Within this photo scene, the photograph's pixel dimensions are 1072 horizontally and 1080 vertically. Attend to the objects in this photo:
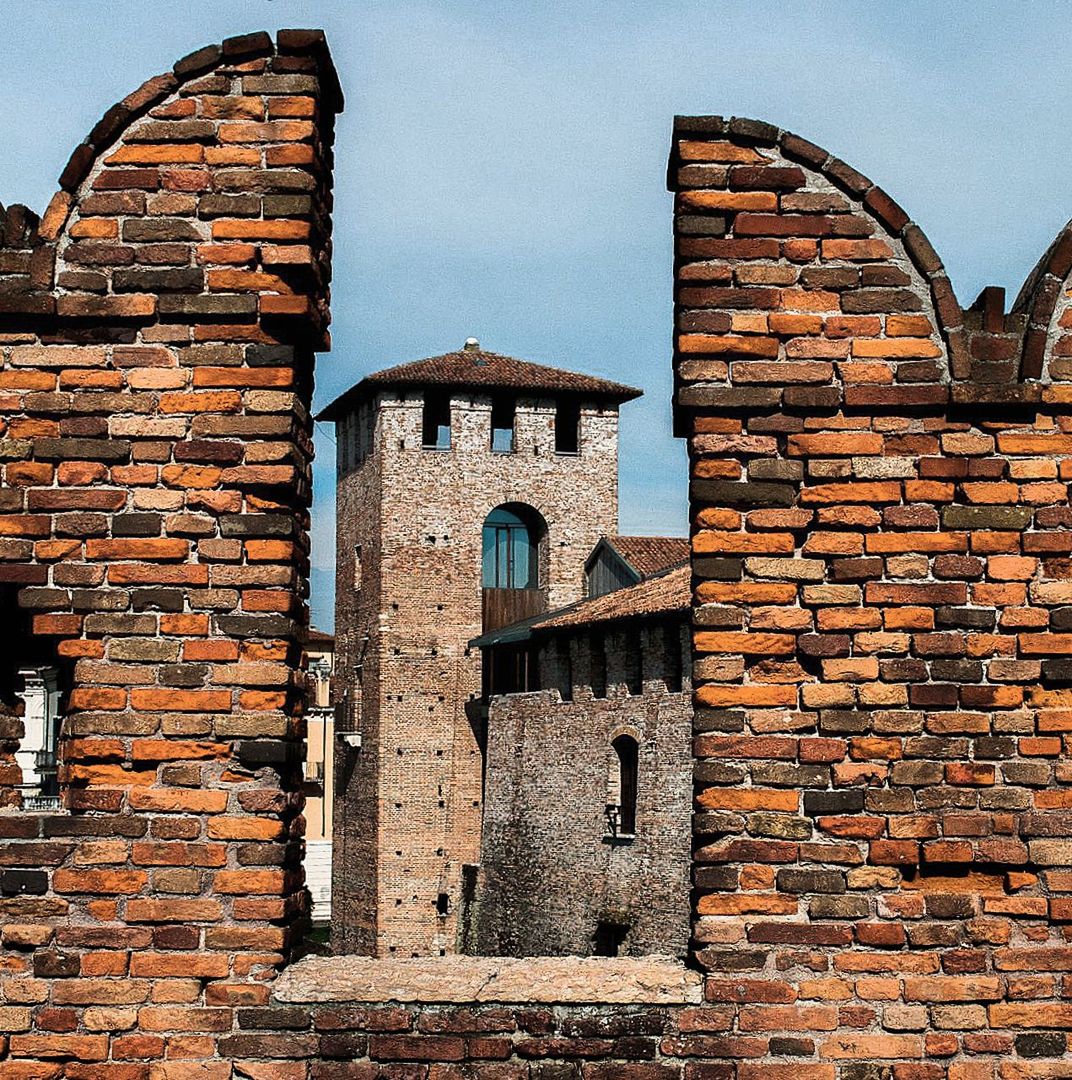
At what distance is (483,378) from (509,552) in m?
4.25

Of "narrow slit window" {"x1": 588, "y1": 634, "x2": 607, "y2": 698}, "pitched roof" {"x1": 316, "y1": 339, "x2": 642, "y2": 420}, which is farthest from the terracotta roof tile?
"narrow slit window" {"x1": 588, "y1": 634, "x2": 607, "y2": 698}

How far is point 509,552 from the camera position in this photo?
37969 mm

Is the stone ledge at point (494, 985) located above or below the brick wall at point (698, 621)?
below

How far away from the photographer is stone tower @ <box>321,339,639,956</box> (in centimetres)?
3519

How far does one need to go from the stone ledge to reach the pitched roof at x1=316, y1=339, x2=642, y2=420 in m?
32.3

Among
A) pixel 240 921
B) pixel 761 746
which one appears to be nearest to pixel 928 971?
pixel 761 746

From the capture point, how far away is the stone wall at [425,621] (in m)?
35.1

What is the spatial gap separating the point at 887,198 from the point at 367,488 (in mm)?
33350

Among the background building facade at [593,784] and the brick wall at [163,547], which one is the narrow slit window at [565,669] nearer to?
the background building facade at [593,784]

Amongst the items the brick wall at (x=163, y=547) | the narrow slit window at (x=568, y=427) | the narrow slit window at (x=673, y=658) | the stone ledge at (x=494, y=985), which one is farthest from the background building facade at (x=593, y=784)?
the brick wall at (x=163, y=547)

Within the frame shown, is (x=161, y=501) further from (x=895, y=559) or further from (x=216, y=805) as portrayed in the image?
(x=895, y=559)

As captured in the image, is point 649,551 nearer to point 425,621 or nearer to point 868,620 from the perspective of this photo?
point 425,621

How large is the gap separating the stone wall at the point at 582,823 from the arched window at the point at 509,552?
5486 mm

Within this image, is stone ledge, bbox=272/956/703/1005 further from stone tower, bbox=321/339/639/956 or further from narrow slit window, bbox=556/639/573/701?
stone tower, bbox=321/339/639/956
